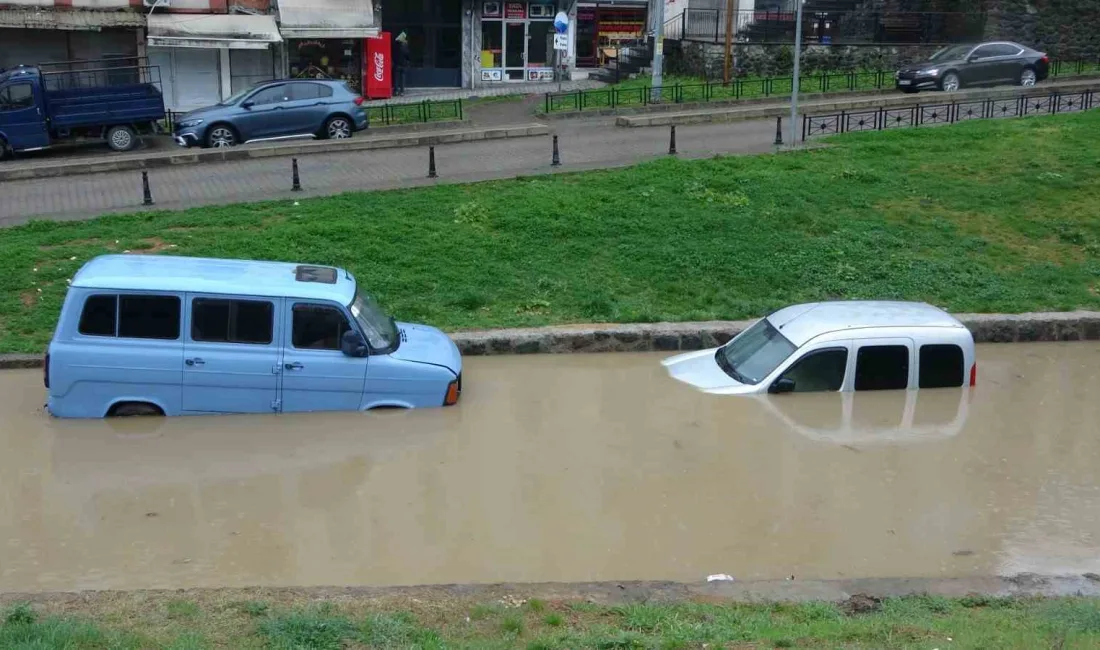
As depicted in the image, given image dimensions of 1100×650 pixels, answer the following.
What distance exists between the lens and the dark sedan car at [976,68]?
27969 millimetres

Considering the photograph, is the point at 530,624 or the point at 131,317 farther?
the point at 131,317

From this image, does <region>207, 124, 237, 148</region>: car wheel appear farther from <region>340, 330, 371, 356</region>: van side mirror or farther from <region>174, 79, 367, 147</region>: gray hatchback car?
<region>340, 330, 371, 356</region>: van side mirror

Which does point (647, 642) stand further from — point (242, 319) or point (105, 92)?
point (105, 92)

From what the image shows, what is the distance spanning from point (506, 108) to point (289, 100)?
7489 millimetres

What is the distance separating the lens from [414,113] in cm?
2730

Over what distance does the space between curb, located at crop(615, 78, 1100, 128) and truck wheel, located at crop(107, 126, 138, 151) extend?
10640 mm

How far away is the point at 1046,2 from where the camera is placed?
110 feet

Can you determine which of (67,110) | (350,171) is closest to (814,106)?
(350,171)

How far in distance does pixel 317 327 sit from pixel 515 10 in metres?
28.2

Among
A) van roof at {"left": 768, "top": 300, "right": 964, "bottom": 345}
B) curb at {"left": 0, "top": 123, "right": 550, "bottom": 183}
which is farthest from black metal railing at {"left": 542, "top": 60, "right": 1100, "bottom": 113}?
van roof at {"left": 768, "top": 300, "right": 964, "bottom": 345}

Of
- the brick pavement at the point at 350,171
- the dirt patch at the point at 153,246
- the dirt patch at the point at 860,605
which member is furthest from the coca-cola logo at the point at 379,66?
the dirt patch at the point at 860,605

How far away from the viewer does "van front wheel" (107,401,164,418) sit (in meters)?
9.94

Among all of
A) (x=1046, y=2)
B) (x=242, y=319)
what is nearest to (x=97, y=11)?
(x=242, y=319)

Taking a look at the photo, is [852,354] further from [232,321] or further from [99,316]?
[99,316]
